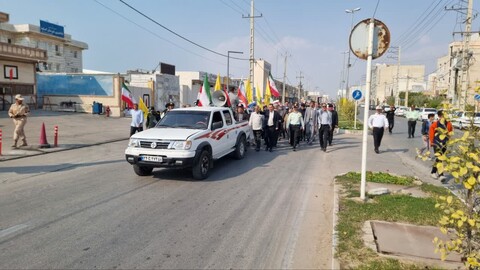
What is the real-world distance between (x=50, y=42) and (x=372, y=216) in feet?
187

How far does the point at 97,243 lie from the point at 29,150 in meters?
9.26

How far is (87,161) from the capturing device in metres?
10.5

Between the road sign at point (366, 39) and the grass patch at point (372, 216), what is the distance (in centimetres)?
266

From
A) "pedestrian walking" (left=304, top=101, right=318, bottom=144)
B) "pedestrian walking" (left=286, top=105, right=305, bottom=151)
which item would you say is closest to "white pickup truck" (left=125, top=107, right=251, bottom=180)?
"pedestrian walking" (left=286, top=105, right=305, bottom=151)

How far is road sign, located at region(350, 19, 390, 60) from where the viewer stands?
616cm

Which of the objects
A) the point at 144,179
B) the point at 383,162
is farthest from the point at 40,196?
the point at 383,162

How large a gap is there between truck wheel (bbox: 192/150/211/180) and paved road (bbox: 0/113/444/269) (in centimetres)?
19

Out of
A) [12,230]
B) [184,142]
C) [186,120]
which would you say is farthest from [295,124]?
[12,230]

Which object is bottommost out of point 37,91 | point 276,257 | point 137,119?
point 276,257

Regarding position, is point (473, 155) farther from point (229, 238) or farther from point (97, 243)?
point (97, 243)

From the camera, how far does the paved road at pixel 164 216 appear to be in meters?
4.11

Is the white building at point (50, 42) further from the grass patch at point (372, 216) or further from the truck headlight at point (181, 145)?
the grass patch at point (372, 216)

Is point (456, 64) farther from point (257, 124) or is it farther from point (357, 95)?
point (257, 124)

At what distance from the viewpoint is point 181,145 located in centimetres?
764
